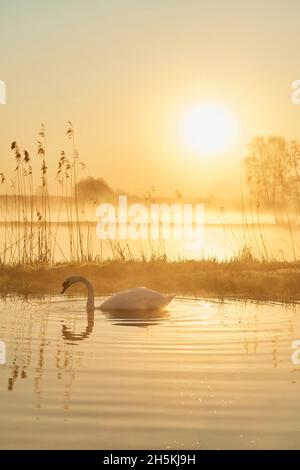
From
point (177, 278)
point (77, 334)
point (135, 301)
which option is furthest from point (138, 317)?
point (177, 278)

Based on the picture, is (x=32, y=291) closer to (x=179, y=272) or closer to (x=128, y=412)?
(x=179, y=272)

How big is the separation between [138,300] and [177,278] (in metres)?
4.79

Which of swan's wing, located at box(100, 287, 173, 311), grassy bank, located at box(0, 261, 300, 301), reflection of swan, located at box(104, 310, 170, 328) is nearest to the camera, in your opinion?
reflection of swan, located at box(104, 310, 170, 328)

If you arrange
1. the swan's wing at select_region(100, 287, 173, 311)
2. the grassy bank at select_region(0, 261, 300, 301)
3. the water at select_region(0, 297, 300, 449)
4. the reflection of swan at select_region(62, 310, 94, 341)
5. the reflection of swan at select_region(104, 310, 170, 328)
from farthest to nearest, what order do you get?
the grassy bank at select_region(0, 261, 300, 301) < the swan's wing at select_region(100, 287, 173, 311) < the reflection of swan at select_region(104, 310, 170, 328) < the reflection of swan at select_region(62, 310, 94, 341) < the water at select_region(0, 297, 300, 449)

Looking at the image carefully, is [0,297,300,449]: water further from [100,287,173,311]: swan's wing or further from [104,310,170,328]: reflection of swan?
[100,287,173,311]: swan's wing

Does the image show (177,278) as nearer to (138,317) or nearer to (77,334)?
(138,317)

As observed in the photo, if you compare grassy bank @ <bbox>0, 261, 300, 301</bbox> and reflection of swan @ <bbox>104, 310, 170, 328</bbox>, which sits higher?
grassy bank @ <bbox>0, 261, 300, 301</bbox>

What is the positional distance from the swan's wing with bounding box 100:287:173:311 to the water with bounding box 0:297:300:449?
2.03 ft

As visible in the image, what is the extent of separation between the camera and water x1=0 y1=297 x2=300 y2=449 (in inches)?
251

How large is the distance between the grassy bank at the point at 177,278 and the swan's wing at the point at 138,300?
2.52 meters

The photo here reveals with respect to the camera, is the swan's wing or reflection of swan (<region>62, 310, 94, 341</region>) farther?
the swan's wing

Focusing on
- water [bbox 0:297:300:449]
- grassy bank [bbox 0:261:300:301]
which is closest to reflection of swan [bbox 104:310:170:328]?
water [bbox 0:297:300:449]

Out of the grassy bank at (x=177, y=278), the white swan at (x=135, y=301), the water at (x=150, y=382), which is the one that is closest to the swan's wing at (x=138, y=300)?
the white swan at (x=135, y=301)

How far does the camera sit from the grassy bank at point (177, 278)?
54.7ft
